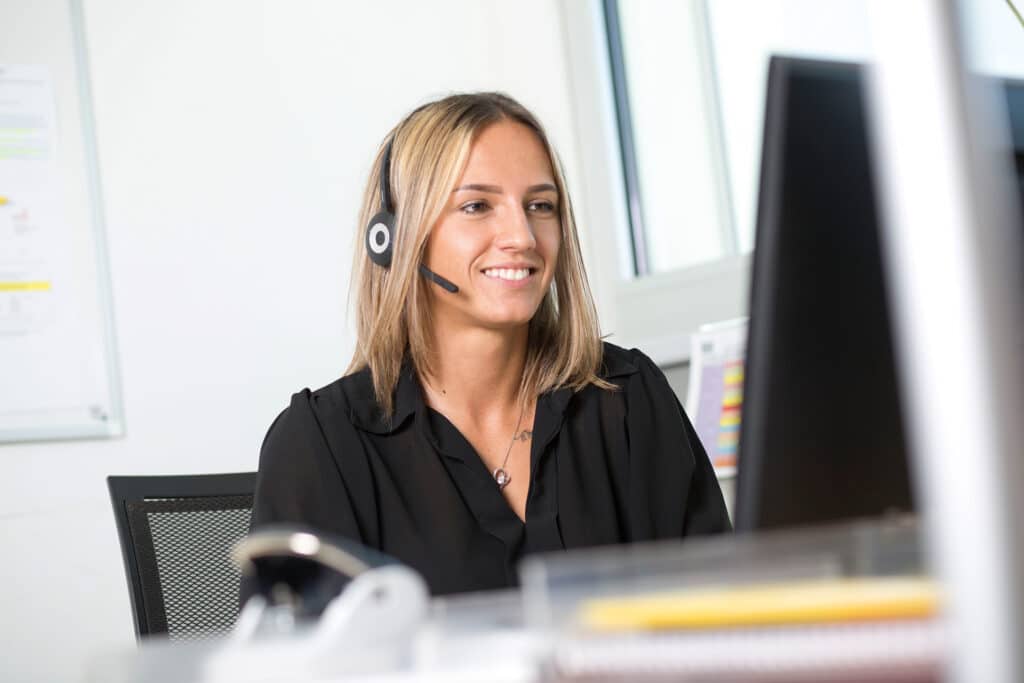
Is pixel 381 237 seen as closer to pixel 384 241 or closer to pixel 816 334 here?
pixel 384 241

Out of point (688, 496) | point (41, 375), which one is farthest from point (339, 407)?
point (41, 375)

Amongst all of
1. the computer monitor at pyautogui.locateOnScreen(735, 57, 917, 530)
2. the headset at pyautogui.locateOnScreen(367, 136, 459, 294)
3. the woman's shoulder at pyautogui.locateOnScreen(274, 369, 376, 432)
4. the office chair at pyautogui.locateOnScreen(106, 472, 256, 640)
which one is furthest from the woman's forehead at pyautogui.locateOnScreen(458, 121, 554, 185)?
the computer monitor at pyautogui.locateOnScreen(735, 57, 917, 530)

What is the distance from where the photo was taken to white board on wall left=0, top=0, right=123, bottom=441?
2.73 m

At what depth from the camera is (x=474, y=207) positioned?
1816 millimetres

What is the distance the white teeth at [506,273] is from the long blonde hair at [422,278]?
106 millimetres

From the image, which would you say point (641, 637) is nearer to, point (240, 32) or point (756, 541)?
point (756, 541)

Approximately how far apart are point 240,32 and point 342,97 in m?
0.31

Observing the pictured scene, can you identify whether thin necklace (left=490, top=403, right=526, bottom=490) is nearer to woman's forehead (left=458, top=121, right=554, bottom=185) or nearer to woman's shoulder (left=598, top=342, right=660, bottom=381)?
woman's shoulder (left=598, top=342, right=660, bottom=381)

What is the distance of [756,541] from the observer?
0.49 meters

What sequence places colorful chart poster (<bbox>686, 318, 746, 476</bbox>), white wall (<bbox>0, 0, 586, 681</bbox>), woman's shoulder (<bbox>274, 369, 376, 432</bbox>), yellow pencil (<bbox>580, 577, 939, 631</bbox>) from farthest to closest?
white wall (<bbox>0, 0, 586, 681</bbox>) < colorful chart poster (<bbox>686, 318, 746, 476</bbox>) < woman's shoulder (<bbox>274, 369, 376, 432</bbox>) < yellow pencil (<bbox>580, 577, 939, 631</bbox>)

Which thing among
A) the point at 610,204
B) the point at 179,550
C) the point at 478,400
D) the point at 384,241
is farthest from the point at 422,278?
the point at 610,204

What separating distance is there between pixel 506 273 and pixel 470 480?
0.34 meters

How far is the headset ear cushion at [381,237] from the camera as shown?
180 centimetres

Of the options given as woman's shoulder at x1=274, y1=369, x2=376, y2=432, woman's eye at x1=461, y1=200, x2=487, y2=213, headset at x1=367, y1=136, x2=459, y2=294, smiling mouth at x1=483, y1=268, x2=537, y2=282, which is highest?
woman's eye at x1=461, y1=200, x2=487, y2=213
